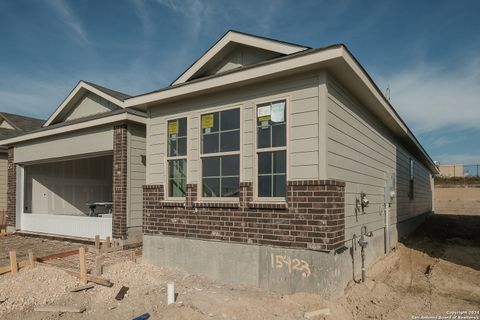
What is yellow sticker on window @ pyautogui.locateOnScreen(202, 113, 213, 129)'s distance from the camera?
769 centimetres

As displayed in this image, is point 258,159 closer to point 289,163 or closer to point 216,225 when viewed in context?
point 289,163

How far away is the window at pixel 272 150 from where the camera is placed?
21.7ft

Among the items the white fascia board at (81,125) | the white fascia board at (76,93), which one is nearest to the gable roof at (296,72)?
the white fascia board at (81,125)

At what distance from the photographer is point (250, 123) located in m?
7.00

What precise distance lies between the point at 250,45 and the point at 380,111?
4030 mm

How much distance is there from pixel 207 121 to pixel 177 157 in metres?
1.15

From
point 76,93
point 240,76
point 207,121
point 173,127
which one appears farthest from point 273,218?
point 76,93

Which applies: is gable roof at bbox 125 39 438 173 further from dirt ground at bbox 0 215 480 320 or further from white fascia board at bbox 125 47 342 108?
dirt ground at bbox 0 215 480 320

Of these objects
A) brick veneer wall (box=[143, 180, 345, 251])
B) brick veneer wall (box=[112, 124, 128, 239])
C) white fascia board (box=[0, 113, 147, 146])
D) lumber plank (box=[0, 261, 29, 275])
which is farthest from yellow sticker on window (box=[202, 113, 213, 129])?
lumber plank (box=[0, 261, 29, 275])

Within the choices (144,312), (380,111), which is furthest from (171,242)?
(380,111)

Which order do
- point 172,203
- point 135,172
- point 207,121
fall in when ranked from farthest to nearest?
point 135,172 < point 172,203 < point 207,121

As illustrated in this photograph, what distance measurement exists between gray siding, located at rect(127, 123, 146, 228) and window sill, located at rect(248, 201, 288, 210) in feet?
17.0

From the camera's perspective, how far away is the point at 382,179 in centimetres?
1033

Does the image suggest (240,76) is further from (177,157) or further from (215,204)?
(215,204)
